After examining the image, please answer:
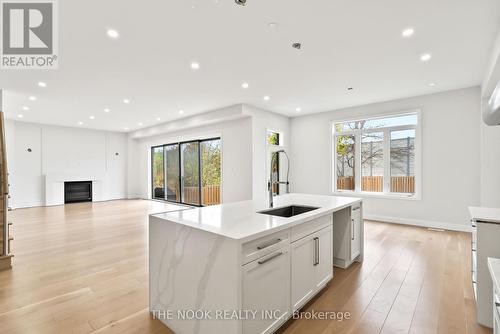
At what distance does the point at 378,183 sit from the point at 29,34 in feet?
21.8

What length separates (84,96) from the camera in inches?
196

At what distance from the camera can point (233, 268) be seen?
53.5 inches

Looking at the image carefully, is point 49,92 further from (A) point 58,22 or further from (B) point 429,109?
(B) point 429,109

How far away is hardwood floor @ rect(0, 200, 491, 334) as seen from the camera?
1.87m

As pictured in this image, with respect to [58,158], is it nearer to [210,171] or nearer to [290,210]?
[210,171]

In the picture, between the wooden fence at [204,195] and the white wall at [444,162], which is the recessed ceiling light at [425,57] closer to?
the white wall at [444,162]

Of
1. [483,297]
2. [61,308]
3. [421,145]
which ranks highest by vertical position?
[421,145]

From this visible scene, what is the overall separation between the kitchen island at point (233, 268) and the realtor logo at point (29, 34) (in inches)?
94.2

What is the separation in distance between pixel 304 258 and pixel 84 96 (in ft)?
18.1

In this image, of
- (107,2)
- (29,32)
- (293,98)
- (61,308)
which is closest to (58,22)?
(29,32)

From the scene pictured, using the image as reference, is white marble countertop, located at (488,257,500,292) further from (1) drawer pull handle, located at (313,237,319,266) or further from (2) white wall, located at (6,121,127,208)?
(2) white wall, located at (6,121,127,208)

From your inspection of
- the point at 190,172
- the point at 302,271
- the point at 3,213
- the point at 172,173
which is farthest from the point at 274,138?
the point at 3,213

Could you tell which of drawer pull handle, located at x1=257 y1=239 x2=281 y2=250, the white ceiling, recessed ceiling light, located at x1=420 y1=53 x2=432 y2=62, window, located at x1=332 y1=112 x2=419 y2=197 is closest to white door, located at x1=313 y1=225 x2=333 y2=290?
drawer pull handle, located at x1=257 y1=239 x2=281 y2=250

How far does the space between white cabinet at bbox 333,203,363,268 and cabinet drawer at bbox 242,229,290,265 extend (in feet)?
4.73
